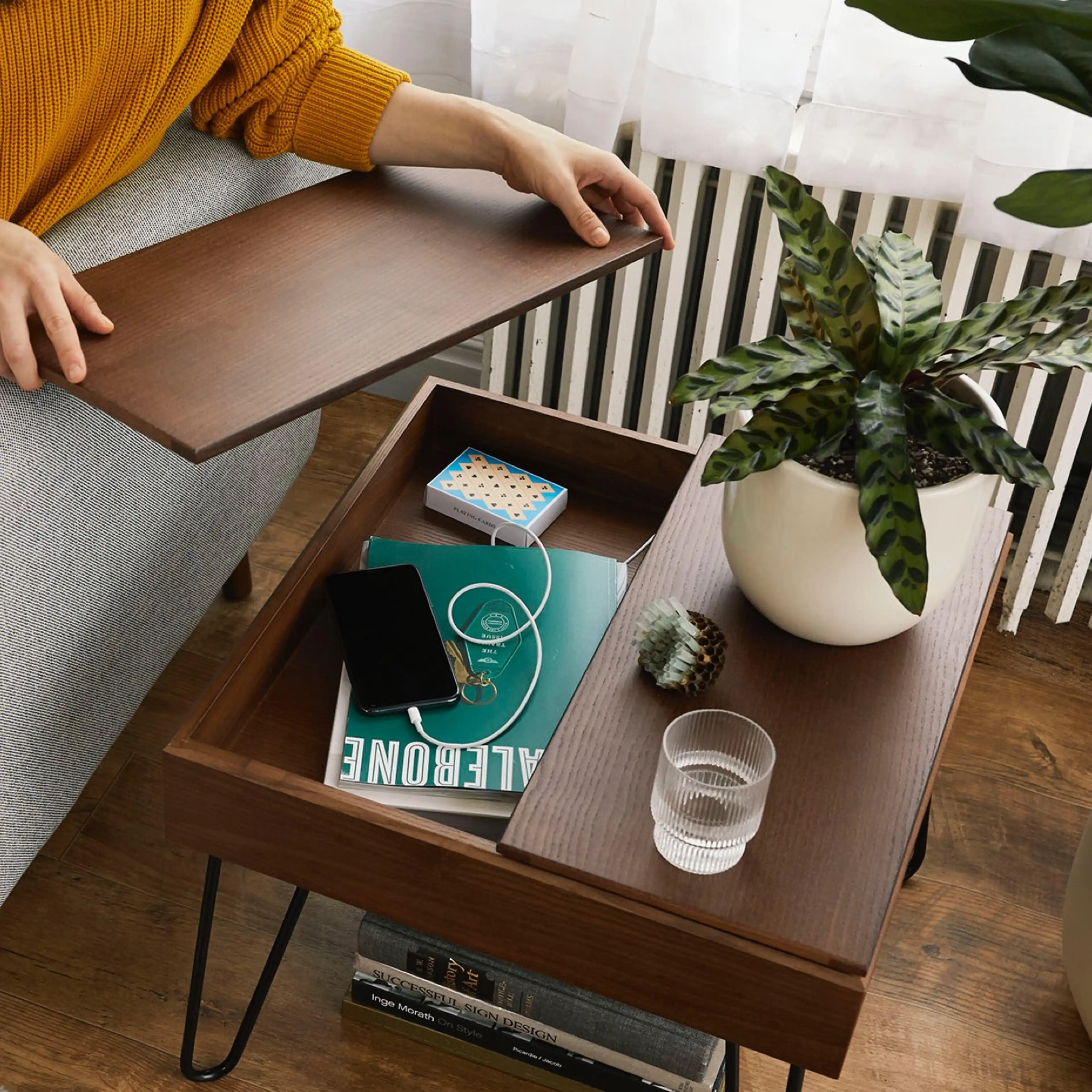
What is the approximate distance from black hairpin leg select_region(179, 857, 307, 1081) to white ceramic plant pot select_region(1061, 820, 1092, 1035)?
0.69 metres

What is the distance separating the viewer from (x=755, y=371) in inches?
32.0

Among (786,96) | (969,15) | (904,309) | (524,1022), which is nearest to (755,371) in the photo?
(904,309)

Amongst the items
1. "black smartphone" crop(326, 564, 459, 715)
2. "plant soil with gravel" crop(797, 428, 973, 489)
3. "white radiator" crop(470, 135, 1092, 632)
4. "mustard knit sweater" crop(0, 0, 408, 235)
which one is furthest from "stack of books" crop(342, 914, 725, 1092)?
"white radiator" crop(470, 135, 1092, 632)

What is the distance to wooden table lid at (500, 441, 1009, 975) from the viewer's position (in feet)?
2.58

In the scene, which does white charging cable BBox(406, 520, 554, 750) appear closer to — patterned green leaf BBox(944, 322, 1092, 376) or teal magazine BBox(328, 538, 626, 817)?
teal magazine BBox(328, 538, 626, 817)

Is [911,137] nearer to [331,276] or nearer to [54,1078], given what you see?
[331,276]

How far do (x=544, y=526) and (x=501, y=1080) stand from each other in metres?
0.51

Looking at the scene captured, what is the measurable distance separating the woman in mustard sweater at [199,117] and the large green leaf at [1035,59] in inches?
14.7

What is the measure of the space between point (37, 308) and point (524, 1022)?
27.0 inches

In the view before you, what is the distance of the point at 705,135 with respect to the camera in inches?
57.6

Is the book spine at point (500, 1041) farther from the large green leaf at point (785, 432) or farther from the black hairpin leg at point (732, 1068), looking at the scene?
the large green leaf at point (785, 432)

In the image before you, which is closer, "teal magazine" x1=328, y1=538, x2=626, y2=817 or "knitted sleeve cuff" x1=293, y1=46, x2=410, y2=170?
"teal magazine" x1=328, y1=538, x2=626, y2=817

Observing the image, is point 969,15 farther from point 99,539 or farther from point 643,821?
point 99,539

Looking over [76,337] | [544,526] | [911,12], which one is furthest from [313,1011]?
[911,12]
